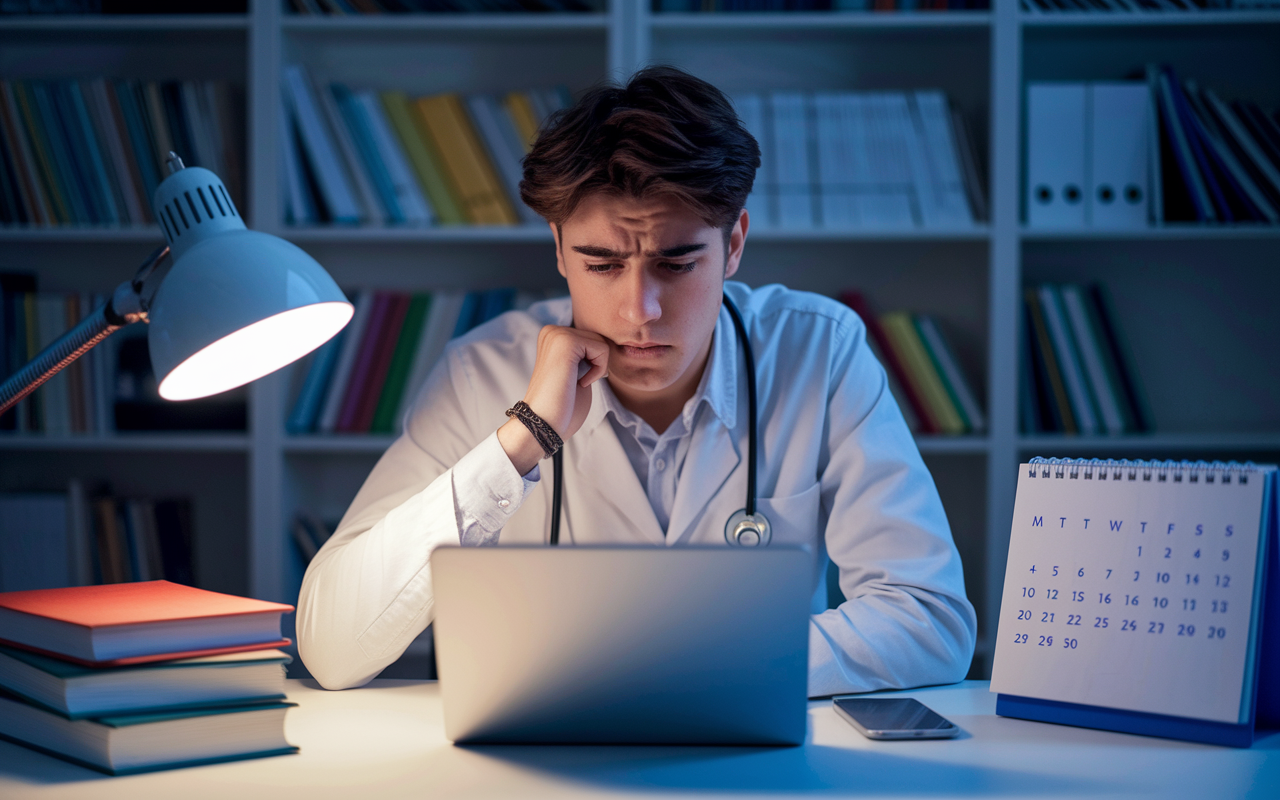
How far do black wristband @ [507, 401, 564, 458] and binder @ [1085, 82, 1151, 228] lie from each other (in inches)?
64.8

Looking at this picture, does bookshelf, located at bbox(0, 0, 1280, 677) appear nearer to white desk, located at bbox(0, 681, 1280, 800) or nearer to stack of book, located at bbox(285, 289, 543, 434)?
stack of book, located at bbox(285, 289, 543, 434)

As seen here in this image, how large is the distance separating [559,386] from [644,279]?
0.64ft

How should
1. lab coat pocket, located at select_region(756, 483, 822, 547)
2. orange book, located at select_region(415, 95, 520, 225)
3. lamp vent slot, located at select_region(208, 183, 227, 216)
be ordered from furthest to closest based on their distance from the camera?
orange book, located at select_region(415, 95, 520, 225), lab coat pocket, located at select_region(756, 483, 822, 547), lamp vent slot, located at select_region(208, 183, 227, 216)

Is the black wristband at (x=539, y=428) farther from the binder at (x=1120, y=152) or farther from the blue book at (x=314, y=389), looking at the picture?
the binder at (x=1120, y=152)

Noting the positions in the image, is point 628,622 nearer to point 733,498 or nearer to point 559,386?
point 559,386

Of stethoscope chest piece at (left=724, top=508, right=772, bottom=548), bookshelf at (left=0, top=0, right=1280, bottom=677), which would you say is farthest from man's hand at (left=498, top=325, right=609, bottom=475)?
bookshelf at (left=0, top=0, right=1280, bottom=677)

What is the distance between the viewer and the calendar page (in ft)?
2.65

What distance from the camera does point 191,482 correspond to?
2.61 meters

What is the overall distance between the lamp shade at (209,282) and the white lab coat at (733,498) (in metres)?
0.35

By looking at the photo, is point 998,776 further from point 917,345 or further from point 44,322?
point 44,322

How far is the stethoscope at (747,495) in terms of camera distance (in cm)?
129

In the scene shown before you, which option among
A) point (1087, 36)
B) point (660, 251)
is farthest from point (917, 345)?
point (660, 251)

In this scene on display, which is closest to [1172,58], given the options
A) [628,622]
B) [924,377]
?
[924,377]

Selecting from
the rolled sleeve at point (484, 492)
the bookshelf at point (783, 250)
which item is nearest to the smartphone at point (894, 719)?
the rolled sleeve at point (484, 492)
